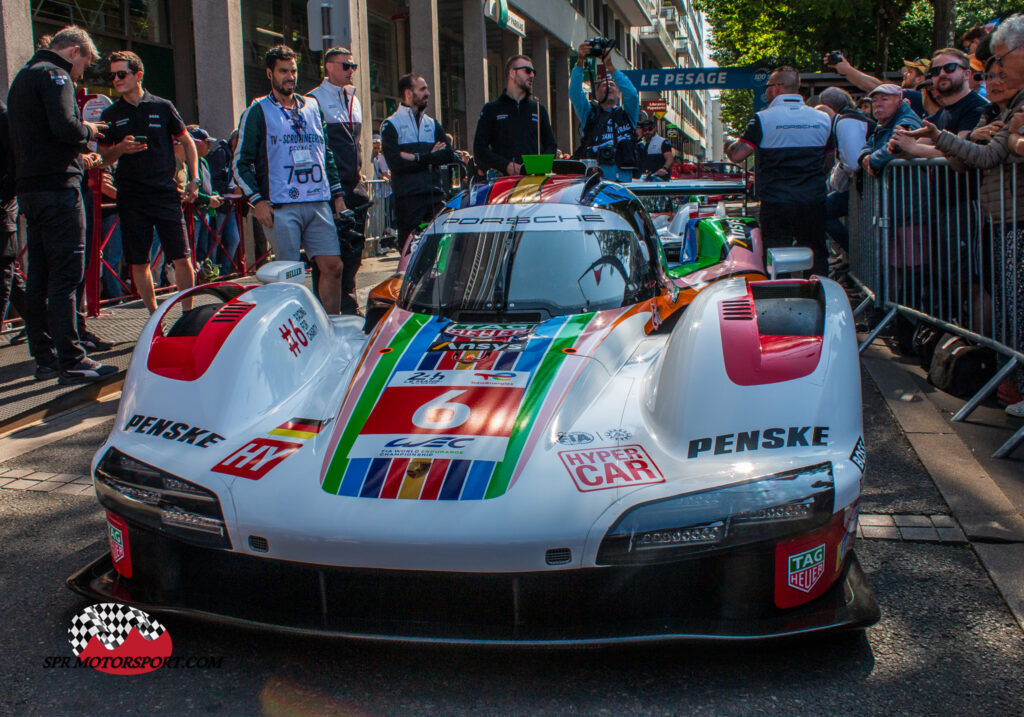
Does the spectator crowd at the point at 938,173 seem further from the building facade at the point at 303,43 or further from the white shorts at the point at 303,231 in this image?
the building facade at the point at 303,43

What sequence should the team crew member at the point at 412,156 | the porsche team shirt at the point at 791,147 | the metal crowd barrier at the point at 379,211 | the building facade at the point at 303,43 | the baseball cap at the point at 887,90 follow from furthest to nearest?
the metal crowd barrier at the point at 379,211 < the building facade at the point at 303,43 < the team crew member at the point at 412,156 < the porsche team shirt at the point at 791,147 < the baseball cap at the point at 887,90

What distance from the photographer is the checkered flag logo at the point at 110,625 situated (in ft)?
8.79

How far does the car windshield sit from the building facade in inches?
196

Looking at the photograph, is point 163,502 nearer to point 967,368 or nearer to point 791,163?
point 967,368

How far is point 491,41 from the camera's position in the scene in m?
26.8

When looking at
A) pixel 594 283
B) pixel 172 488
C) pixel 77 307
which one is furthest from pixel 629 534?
pixel 77 307

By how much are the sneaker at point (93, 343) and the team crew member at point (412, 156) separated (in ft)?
7.62

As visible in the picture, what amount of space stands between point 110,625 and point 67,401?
300cm

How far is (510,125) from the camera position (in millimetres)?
7418

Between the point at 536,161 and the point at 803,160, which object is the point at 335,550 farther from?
the point at 803,160

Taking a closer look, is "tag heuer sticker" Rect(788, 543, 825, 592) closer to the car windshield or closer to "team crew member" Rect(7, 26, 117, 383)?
the car windshield

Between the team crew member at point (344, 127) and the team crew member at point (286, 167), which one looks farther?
the team crew member at point (344, 127)

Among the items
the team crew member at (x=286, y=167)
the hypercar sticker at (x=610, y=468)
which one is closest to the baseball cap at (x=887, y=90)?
the team crew member at (x=286, y=167)

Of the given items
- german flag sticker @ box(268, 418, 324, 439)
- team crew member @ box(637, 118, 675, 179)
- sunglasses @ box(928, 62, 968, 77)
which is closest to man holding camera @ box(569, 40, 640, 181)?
sunglasses @ box(928, 62, 968, 77)
